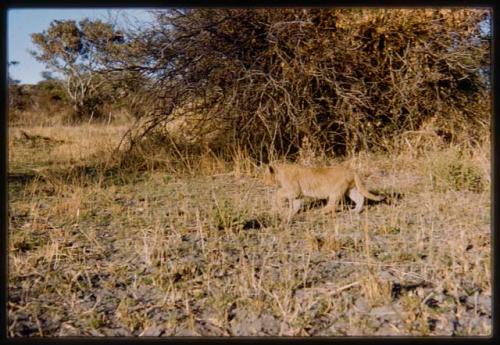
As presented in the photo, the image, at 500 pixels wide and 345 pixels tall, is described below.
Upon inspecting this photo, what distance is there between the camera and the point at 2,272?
2.32 m

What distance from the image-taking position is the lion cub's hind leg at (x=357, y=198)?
5.07 m

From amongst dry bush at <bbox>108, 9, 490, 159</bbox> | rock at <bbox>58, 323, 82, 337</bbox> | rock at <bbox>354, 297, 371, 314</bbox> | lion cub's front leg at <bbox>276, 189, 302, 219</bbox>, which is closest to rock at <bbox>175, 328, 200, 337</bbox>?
rock at <bbox>58, 323, 82, 337</bbox>

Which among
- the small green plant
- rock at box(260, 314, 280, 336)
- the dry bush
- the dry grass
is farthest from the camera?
the dry bush

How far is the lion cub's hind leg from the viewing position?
507 centimetres

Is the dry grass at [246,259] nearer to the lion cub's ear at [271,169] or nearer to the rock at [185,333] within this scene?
the rock at [185,333]

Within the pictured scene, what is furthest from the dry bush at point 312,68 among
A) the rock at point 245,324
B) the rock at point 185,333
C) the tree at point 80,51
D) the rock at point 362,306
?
the rock at point 185,333

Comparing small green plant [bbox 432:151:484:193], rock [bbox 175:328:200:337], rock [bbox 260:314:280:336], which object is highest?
small green plant [bbox 432:151:484:193]

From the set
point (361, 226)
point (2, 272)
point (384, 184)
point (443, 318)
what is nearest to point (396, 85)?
point (384, 184)

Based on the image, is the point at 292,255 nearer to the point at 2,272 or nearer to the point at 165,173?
the point at 2,272

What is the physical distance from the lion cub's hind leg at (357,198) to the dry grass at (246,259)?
0.41 feet

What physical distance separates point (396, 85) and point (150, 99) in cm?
351

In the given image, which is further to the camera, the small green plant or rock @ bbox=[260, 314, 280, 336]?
the small green plant

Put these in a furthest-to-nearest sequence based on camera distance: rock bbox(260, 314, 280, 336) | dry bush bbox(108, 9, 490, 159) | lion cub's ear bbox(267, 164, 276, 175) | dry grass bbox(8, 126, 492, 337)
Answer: dry bush bbox(108, 9, 490, 159) → lion cub's ear bbox(267, 164, 276, 175) → dry grass bbox(8, 126, 492, 337) → rock bbox(260, 314, 280, 336)

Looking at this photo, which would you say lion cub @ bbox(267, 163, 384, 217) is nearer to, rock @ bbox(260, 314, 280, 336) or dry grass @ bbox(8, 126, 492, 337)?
dry grass @ bbox(8, 126, 492, 337)
